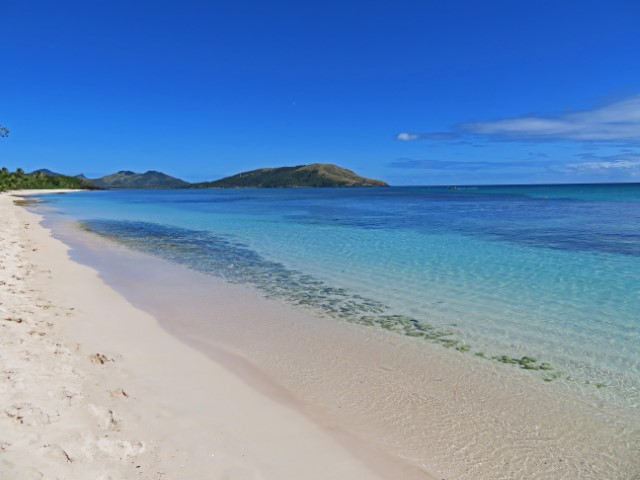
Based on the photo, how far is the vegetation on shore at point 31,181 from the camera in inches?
3762

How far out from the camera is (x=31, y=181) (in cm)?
13138

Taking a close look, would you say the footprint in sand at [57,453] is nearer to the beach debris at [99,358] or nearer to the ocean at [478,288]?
the beach debris at [99,358]

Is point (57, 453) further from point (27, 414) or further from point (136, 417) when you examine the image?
point (136, 417)

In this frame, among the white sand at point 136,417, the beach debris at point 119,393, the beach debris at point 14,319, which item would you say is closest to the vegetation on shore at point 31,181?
the beach debris at point 14,319

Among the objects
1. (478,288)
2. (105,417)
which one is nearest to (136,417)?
(105,417)

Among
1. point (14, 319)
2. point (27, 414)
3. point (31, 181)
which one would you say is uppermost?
point (31, 181)

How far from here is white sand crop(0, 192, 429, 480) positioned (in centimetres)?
434

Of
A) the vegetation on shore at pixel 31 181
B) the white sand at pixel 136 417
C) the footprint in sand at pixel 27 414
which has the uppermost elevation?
the vegetation on shore at pixel 31 181

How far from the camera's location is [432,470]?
4652 mm

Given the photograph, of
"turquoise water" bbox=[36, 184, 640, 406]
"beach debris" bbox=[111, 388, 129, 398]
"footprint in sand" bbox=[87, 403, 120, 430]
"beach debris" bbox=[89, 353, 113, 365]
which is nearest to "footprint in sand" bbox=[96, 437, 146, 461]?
"footprint in sand" bbox=[87, 403, 120, 430]

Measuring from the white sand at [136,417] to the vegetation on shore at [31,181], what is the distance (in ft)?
317

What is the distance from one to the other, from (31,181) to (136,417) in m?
154

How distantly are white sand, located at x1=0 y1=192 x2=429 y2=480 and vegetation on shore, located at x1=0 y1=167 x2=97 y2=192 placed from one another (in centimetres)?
9669

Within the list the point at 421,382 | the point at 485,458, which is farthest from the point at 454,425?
the point at 421,382
